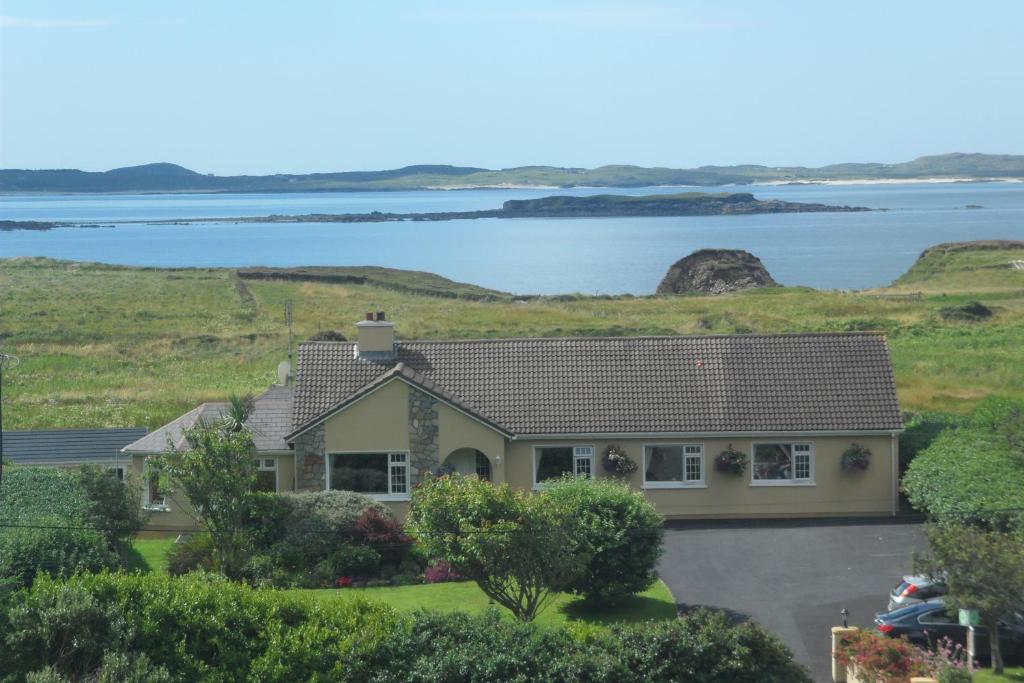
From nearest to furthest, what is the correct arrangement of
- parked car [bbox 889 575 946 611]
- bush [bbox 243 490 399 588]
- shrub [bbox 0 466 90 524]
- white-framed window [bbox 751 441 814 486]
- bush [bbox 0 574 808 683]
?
bush [bbox 0 574 808 683] → parked car [bbox 889 575 946 611] → shrub [bbox 0 466 90 524] → bush [bbox 243 490 399 588] → white-framed window [bbox 751 441 814 486]

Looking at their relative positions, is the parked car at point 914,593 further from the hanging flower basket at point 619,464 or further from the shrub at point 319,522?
the shrub at point 319,522

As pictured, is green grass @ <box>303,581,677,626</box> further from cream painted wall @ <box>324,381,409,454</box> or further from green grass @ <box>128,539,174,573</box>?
cream painted wall @ <box>324,381,409,454</box>

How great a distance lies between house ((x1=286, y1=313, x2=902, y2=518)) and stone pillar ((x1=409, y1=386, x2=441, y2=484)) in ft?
0.10

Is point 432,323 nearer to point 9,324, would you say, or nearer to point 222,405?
point 9,324

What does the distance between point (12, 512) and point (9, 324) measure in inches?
2146

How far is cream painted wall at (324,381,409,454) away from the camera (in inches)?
1195

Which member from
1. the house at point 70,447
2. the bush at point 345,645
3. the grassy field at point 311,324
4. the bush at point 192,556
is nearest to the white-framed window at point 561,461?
the bush at point 192,556

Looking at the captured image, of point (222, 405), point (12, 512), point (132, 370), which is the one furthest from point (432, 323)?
point (12, 512)

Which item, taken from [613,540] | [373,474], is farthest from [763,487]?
[373,474]

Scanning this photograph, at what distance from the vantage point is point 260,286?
108 meters

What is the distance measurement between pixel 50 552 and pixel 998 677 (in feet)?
52.4

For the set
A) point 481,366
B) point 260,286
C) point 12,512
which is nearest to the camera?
point 12,512

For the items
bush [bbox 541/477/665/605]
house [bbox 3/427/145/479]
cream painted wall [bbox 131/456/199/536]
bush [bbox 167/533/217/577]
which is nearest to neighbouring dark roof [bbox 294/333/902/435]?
cream painted wall [bbox 131/456/199/536]

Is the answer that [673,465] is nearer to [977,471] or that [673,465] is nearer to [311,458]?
[977,471]
